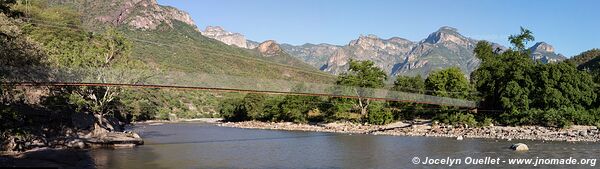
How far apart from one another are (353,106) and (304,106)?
633 centimetres

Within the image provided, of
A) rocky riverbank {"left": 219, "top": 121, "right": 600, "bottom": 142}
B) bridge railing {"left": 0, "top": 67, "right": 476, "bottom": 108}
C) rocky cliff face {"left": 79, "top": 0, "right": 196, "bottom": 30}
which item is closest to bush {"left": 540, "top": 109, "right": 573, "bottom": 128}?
rocky riverbank {"left": 219, "top": 121, "right": 600, "bottom": 142}

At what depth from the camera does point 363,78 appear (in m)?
47.5

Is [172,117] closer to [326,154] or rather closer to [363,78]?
[363,78]

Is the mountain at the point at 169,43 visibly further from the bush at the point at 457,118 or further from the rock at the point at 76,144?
the rock at the point at 76,144

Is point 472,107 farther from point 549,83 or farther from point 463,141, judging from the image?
point 463,141

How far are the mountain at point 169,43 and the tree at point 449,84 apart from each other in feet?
136

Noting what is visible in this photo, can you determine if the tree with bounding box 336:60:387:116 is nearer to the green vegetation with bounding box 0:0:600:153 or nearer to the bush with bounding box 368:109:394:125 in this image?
the green vegetation with bounding box 0:0:600:153

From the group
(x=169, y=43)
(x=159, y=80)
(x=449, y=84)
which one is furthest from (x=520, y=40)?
(x=169, y=43)

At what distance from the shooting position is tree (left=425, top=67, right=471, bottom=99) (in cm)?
4150

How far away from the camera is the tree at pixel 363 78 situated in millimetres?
46562

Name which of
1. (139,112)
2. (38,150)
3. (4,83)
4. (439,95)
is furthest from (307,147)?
(139,112)

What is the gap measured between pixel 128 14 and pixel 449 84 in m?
106

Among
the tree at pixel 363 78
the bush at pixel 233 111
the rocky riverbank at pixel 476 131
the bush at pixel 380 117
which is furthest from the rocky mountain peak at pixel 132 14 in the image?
the bush at pixel 380 117

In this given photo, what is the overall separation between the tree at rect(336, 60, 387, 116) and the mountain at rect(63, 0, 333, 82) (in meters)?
36.2
